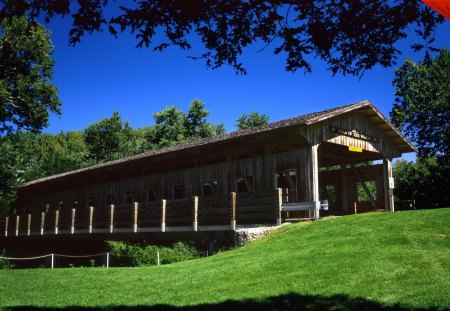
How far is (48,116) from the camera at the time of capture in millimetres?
33281

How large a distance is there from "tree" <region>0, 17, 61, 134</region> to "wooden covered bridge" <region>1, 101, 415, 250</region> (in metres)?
4.88

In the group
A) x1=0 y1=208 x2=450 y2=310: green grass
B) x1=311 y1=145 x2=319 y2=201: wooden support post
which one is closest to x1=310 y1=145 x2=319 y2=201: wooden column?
x1=311 y1=145 x2=319 y2=201: wooden support post

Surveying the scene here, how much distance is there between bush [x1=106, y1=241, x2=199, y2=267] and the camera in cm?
1873

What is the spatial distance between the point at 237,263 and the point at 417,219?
605cm

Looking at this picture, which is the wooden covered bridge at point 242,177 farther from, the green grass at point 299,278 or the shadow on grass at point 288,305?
the shadow on grass at point 288,305

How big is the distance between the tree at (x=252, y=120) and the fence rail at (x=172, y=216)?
1354 inches

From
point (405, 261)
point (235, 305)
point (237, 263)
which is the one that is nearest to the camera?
point (235, 305)

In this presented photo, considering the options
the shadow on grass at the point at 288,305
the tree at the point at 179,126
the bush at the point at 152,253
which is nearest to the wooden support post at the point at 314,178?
the bush at the point at 152,253

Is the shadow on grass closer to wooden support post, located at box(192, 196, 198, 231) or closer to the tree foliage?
wooden support post, located at box(192, 196, 198, 231)

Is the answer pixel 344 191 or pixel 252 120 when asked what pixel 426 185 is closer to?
pixel 344 191

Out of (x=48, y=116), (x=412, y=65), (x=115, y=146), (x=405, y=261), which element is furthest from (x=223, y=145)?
(x=115, y=146)

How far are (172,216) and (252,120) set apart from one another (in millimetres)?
41026

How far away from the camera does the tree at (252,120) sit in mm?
62062

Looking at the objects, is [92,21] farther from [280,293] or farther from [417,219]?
[417,219]
